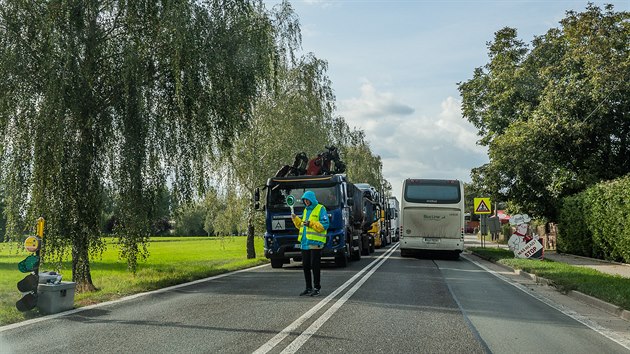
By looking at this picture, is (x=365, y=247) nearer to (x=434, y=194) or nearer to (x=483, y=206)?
(x=434, y=194)

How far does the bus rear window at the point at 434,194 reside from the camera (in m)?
23.8

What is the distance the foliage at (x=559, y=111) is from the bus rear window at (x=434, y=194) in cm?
791

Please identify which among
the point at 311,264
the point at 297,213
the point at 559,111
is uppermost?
the point at 559,111

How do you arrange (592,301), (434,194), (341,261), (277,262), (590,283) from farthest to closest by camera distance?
(434,194) < (277,262) < (341,261) < (590,283) < (592,301)

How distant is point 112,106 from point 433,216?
48.4 feet

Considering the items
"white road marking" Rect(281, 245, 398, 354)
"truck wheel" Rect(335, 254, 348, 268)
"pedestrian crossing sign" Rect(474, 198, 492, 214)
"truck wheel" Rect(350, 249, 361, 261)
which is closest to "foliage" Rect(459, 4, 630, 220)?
"pedestrian crossing sign" Rect(474, 198, 492, 214)

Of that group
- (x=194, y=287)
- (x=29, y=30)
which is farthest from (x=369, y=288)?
(x=29, y=30)

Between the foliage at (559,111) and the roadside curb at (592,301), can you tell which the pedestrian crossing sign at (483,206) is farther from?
the roadside curb at (592,301)

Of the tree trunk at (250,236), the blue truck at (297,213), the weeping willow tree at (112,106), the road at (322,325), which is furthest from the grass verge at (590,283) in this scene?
the tree trunk at (250,236)

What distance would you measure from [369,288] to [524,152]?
20.7m

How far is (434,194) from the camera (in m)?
24.0

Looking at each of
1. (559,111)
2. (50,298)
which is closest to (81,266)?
(50,298)

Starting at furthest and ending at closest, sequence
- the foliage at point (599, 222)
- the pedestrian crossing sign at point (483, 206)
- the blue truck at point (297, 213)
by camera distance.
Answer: the pedestrian crossing sign at point (483, 206) → the foliage at point (599, 222) → the blue truck at point (297, 213)

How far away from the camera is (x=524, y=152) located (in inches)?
1187
